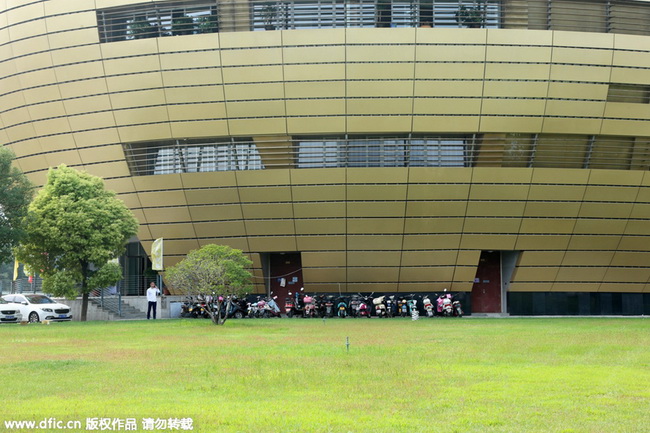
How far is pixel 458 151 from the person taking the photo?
39.0 metres

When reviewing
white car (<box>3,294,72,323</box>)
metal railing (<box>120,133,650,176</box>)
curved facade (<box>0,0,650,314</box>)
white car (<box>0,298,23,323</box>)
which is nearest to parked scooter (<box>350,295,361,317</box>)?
curved facade (<box>0,0,650,314</box>)

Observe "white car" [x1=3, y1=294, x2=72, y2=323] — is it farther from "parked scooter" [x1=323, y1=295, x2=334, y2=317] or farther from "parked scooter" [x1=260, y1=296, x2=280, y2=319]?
"parked scooter" [x1=323, y1=295, x2=334, y2=317]

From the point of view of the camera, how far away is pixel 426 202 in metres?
39.2

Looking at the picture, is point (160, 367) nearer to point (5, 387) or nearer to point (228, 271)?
point (5, 387)

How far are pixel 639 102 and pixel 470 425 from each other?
113 feet

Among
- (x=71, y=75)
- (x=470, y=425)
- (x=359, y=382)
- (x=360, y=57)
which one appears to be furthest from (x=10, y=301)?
(x=470, y=425)

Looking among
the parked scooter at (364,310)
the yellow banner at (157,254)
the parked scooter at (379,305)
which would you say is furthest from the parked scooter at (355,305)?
the yellow banner at (157,254)

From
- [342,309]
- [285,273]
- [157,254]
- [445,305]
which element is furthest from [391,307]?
[157,254]

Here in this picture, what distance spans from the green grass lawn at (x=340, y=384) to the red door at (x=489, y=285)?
23085 millimetres

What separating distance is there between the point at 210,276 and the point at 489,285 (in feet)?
63.2

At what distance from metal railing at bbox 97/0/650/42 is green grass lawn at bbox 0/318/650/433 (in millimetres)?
21812

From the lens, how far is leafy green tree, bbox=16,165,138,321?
34.1 metres

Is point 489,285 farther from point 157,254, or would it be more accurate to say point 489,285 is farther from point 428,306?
point 157,254

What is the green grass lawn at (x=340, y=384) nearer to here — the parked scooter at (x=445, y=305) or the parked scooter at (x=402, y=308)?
the parked scooter at (x=445, y=305)
